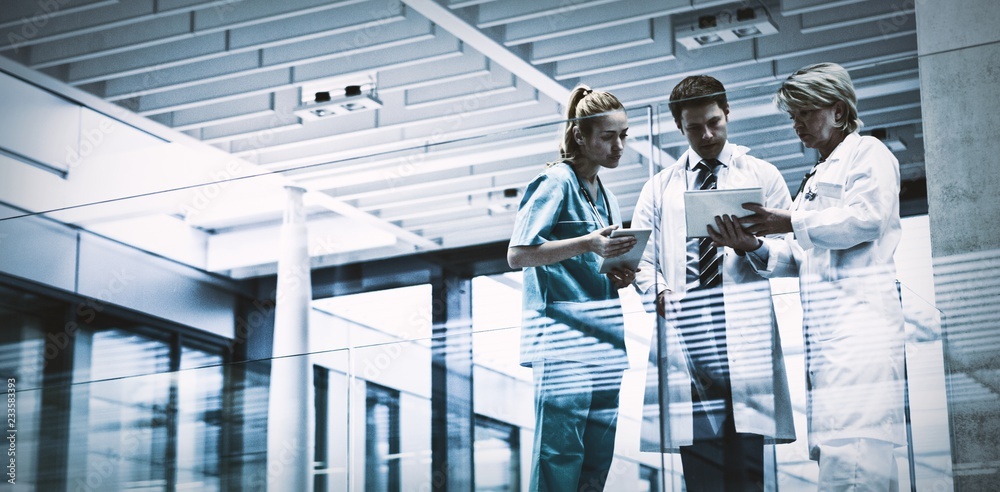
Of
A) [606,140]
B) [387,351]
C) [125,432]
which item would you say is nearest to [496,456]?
[387,351]

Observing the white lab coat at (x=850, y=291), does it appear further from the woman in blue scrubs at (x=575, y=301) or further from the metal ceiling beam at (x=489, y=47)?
the metal ceiling beam at (x=489, y=47)

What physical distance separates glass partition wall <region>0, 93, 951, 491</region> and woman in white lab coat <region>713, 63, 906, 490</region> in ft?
0.16

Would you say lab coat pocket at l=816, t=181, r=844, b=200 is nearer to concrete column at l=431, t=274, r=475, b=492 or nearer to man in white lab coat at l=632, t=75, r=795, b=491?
man in white lab coat at l=632, t=75, r=795, b=491

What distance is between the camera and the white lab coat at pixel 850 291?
355cm

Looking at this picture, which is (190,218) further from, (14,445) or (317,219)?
(14,445)

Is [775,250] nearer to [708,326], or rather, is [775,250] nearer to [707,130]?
[708,326]

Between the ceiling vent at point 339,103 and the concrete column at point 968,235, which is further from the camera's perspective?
the ceiling vent at point 339,103

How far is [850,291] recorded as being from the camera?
362cm

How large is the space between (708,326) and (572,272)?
450 mm

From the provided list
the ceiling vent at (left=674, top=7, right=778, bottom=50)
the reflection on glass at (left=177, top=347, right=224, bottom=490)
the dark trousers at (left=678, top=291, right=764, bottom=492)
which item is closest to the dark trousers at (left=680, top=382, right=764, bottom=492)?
the dark trousers at (left=678, top=291, right=764, bottom=492)

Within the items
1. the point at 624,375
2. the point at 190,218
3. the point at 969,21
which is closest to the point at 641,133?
the point at 624,375

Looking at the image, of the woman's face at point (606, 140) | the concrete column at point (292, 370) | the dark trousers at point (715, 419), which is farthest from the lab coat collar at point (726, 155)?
the concrete column at point (292, 370)

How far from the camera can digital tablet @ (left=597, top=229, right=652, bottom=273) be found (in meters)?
3.82

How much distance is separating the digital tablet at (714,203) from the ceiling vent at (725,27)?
11.1 ft
